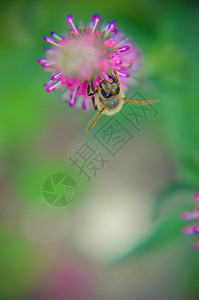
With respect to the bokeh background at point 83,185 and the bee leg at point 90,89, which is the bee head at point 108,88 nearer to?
the bee leg at point 90,89

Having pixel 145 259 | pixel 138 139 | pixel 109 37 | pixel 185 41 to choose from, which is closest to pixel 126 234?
pixel 145 259

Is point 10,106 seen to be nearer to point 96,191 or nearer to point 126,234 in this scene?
point 96,191

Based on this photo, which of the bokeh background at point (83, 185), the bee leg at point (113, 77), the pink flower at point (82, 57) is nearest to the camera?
the pink flower at point (82, 57)

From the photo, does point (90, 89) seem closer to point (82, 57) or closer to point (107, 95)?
point (107, 95)
